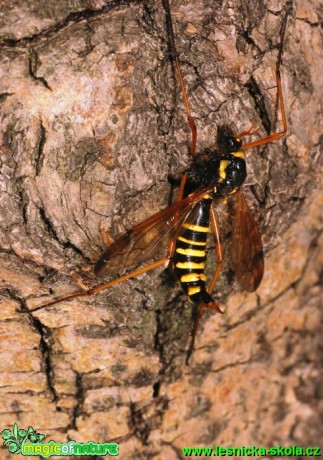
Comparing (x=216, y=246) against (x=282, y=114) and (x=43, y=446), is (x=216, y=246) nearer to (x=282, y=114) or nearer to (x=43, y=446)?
(x=282, y=114)

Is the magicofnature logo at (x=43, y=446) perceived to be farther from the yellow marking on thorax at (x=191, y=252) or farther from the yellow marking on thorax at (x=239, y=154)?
the yellow marking on thorax at (x=239, y=154)

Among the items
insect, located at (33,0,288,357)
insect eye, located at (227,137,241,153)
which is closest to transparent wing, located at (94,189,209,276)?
insect, located at (33,0,288,357)

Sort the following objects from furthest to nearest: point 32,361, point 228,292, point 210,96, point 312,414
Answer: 1. point 312,414
2. point 228,292
3. point 32,361
4. point 210,96

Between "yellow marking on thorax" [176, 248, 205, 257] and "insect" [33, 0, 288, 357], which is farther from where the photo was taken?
"yellow marking on thorax" [176, 248, 205, 257]

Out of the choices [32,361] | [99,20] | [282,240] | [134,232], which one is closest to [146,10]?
[99,20]

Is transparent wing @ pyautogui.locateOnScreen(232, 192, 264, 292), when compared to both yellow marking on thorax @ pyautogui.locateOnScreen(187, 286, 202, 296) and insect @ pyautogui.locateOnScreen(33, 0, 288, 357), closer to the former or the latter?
insect @ pyautogui.locateOnScreen(33, 0, 288, 357)

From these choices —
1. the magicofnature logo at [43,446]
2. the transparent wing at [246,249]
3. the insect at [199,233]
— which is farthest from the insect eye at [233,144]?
the magicofnature logo at [43,446]

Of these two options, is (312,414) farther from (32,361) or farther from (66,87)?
(66,87)

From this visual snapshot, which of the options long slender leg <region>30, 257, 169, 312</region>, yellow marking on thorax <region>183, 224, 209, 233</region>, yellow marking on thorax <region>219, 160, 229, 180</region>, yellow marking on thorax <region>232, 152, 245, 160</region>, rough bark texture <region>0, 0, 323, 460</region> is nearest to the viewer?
rough bark texture <region>0, 0, 323, 460</region>
